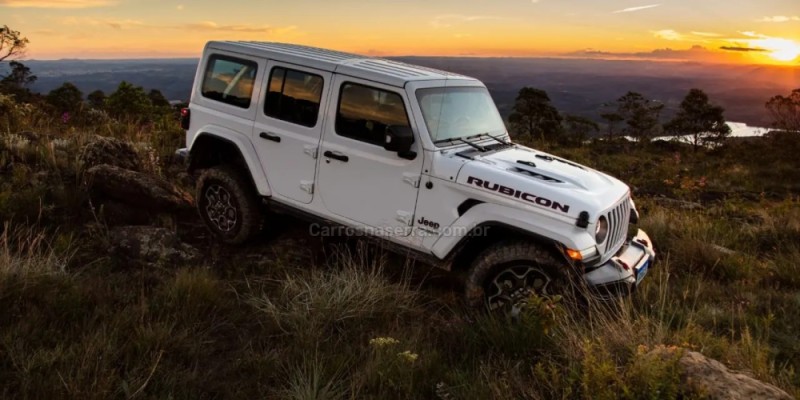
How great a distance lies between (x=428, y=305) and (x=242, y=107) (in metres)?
2.91

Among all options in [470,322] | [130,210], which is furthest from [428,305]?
[130,210]

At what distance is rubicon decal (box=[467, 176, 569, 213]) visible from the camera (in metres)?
4.02

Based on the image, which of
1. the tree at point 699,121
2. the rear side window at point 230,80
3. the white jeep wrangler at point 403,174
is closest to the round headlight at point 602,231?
the white jeep wrangler at point 403,174

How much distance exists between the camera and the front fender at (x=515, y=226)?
13.0 feet

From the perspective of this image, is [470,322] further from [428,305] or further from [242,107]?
[242,107]

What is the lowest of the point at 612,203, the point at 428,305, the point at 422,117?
the point at 428,305

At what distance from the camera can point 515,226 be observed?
415cm

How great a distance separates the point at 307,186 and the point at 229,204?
118 cm

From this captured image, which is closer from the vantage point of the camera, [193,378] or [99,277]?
[193,378]

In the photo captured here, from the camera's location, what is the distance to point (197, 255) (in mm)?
5555

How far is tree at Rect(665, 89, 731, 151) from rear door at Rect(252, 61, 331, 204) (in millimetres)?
28789

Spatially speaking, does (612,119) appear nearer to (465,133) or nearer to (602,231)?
(465,133)

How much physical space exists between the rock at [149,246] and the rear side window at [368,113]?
212 centimetres

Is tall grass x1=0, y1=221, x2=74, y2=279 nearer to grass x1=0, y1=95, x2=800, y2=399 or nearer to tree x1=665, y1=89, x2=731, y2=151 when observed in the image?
grass x1=0, y1=95, x2=800, y2=399
